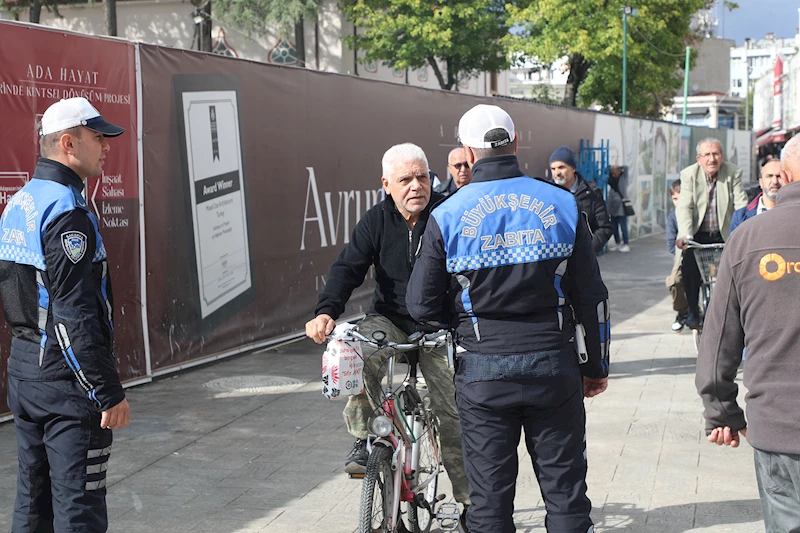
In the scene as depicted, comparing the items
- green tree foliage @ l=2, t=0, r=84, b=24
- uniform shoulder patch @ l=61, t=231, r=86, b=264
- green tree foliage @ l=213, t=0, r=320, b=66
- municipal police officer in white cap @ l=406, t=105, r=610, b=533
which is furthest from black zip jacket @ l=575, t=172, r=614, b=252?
green tree foliage @ l=2, t=0, r=84, b=24

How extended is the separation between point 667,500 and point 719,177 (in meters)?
4.88

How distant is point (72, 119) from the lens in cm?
384

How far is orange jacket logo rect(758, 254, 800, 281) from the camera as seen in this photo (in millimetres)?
3082

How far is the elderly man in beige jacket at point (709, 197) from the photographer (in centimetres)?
968

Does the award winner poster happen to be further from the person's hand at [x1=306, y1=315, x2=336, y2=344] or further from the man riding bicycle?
the person's hand at [x1=306, y1=315, x2=336, y2=344]

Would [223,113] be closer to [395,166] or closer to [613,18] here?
[395,166]

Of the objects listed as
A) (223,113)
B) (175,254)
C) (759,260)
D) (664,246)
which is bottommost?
(664,246)

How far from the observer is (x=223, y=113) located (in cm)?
938

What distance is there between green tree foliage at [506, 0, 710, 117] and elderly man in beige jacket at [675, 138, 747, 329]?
30270mm

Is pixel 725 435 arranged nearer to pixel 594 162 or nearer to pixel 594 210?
pixel 594 210

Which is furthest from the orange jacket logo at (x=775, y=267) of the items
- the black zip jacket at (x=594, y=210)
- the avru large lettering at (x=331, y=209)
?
the avru large lettering at (x=331, y=209)

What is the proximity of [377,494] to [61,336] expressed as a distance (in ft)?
4.85

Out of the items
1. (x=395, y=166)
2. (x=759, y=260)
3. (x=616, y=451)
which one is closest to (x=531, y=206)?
(x=759, y=260)

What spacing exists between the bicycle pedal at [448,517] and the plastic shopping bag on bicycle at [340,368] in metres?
0.76
